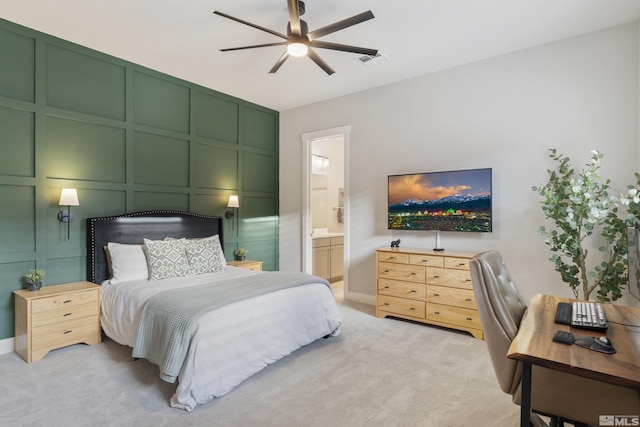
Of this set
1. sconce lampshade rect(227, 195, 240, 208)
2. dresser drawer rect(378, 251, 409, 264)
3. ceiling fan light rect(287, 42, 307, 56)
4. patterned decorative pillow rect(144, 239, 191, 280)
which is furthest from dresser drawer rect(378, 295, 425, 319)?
ceiling fan light rect(287, 42, 307, 56)

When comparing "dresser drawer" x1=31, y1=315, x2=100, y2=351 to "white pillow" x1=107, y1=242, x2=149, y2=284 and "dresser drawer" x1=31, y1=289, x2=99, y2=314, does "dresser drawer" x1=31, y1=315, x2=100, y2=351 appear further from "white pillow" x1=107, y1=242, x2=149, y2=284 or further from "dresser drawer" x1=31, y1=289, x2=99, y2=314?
"white pillow" x1=107, y1=242, x2=149, y2=284

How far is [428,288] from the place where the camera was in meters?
3.79

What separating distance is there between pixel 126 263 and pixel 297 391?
7.26 feet

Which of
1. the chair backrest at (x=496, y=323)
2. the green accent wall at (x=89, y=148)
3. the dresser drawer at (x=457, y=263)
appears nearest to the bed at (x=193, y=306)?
the green accent wall at (x=89, y=148)

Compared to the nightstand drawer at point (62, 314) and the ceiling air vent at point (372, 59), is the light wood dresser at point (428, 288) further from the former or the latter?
the nightstand drawer at point (62, 314)

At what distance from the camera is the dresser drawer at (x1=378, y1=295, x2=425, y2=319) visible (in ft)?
12.7

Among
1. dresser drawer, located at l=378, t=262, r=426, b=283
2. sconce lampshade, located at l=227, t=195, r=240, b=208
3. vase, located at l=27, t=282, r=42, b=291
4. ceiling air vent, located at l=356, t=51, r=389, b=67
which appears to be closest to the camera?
vase, located at l=27, t=282, r=42, b=291

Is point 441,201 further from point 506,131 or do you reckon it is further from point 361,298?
point 361,298

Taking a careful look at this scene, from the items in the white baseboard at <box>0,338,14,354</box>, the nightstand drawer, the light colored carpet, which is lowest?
the light colored carpet

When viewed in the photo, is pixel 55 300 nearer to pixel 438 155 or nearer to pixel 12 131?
pixel 12 131

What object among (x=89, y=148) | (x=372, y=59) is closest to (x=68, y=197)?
(x=89, y=148)

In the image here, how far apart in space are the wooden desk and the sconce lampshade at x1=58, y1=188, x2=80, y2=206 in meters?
3.79

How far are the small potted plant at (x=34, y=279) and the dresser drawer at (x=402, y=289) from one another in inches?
138

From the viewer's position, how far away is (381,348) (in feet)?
10.5
